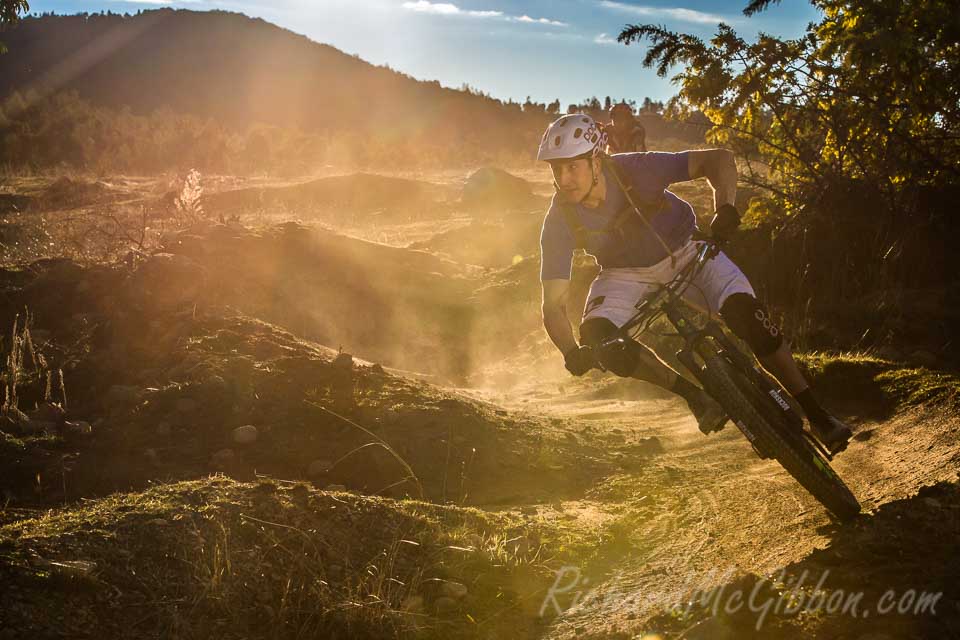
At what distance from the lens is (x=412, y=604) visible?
402cm

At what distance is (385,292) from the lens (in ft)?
48.8

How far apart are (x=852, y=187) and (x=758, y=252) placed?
1.63 m

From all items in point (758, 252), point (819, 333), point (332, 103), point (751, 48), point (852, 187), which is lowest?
point (819, 333)

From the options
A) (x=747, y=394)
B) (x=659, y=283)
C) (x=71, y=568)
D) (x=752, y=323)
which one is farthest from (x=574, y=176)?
(x=71, y=568)

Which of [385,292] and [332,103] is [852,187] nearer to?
[385,292]

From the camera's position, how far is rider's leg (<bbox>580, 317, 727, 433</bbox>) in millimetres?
4500

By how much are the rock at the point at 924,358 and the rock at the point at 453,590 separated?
217 inches

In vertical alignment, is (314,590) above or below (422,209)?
below

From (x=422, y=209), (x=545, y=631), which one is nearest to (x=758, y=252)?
(x=545, y=631)

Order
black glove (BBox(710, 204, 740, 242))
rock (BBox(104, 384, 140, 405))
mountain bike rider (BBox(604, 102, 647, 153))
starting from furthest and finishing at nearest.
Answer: mountain bike rider (BBox(604, 102, 647, 153)), rock (BBox(104, 384, 140, 405)), black glove (BBox(710, 204, 740, 242))

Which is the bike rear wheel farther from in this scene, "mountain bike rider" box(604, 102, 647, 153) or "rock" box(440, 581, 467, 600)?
"mountain bike rider" box(604, 102, 647, 153)

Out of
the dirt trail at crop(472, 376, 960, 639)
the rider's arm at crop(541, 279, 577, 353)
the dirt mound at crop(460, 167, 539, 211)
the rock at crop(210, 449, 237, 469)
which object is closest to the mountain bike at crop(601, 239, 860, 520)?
the dirt trail at crop(472, 376, 960, 639)

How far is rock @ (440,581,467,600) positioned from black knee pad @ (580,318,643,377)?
1.39 metres

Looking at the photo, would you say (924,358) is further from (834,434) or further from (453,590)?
(453,590)
